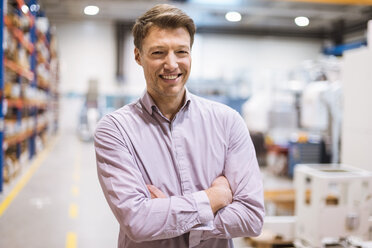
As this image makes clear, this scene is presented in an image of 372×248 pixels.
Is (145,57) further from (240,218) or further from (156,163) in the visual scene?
(240,218)

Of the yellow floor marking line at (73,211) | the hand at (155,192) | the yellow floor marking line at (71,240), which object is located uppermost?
the hand at (155,192)

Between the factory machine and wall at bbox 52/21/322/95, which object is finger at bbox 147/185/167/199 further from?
wall at bbox 52/21/322/95

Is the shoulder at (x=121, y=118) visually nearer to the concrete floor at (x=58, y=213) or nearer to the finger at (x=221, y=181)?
the finger at (x=221, y=181)

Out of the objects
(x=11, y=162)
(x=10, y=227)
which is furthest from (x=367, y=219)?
(x=11, y=162)

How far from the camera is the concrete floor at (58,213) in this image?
168 inches

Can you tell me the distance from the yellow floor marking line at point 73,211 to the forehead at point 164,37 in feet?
13.4

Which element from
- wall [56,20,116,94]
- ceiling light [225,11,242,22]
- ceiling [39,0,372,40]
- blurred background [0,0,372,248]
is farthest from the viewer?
wall [56,20,116,94]

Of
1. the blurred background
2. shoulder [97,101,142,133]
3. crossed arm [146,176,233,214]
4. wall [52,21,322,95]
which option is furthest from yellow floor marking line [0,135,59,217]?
wall [52,21,322,95]

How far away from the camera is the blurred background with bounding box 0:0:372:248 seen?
413 cm

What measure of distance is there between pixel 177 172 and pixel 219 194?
205 millimetres

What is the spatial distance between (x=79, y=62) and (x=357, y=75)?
53.4 ft

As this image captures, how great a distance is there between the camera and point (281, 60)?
20625 millimetres

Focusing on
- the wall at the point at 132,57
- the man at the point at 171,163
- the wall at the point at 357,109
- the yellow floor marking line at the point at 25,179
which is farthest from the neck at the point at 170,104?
the wall at the point at 132,57

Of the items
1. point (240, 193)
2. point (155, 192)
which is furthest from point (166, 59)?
point (240, 193)
